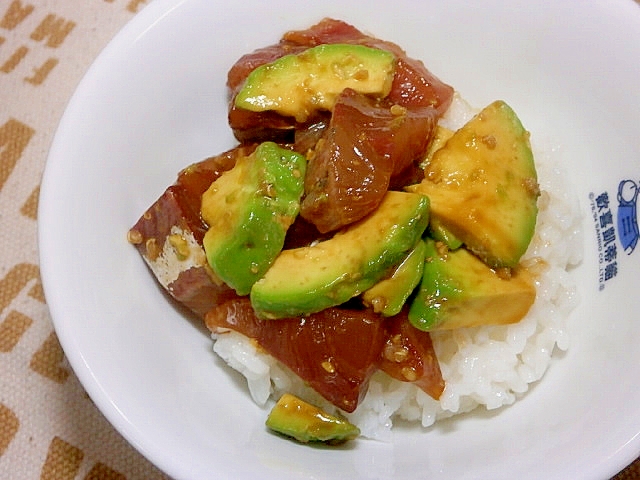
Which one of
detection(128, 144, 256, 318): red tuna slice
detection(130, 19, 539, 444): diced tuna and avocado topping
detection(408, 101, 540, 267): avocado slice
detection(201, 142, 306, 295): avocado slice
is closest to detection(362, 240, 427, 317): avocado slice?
detection(130, 19, 539, 444): diced tuna and avocado topping

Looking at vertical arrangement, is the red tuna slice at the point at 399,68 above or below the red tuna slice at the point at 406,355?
above

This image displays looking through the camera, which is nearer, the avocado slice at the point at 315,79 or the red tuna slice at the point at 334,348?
the red tuna slice at the point at 334,348

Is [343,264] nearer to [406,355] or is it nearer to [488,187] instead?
[406,355]

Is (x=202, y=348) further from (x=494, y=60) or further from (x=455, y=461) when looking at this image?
(x=494, y=60)

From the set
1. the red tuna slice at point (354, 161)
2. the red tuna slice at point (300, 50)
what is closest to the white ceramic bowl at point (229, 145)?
the red tuna slice at point (300, 50)

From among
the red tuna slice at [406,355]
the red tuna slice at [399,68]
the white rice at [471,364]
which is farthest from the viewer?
the red tuna slice at [399,68]

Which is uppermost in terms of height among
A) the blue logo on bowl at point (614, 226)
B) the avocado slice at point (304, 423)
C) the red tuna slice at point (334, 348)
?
the blue logo on bowl at point (614, 226)

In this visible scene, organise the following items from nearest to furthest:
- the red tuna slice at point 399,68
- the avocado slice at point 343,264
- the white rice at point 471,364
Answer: the avocado slice at point 343,264 < the white rice at point 471,364 < the red tuna slice at point 399,68

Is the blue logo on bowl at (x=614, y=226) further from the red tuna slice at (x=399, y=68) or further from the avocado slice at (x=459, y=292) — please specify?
the red tuna slice at (x=399, y=68)
